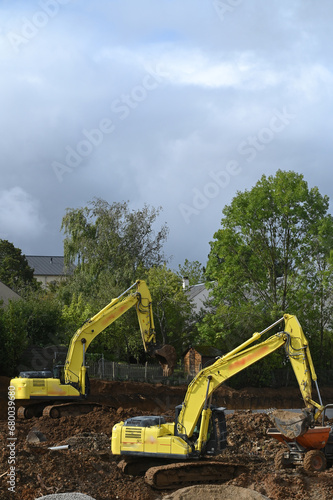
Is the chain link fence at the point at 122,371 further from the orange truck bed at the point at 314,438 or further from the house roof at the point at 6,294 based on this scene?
the orange truck bed at the point at 314,438

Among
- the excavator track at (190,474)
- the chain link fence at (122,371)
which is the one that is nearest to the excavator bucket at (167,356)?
the excavator track at (190,474)

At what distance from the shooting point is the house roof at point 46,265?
96744 millimetres

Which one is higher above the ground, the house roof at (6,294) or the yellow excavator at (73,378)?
the house roof at (6,294)

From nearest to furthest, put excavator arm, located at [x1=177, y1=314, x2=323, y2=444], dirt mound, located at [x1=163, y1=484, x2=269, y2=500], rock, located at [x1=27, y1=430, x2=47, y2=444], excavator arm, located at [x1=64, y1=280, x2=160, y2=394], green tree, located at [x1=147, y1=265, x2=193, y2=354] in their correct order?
dirt mound, located at [x1=163, y1=484, x2=269, y2=500], excavator arm, located at [x1=177, y1=314, x2=323, y2=444], rock, located at [x1=27, y1=430, x2=47, y2=444], excavator arm, located at [x1=64, y1=280, x2=160, y2=394], green tree, located at [x1=147, y1=265, x2=193, y2=354]

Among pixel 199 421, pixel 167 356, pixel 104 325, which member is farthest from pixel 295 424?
pixel 104 325

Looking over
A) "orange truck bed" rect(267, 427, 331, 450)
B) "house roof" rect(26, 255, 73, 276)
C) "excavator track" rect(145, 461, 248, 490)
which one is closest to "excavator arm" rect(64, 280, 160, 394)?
"orange truck bed" rect(267, 427, 331, 450)

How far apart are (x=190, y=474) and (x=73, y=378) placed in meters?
10.0

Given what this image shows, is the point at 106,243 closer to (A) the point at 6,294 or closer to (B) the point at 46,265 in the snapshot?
(A) the point at 6,294

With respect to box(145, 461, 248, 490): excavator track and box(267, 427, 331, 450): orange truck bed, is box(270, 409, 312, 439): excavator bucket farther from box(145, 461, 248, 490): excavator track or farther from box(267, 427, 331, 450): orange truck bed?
box(145, 461, 248, 490): excavator track

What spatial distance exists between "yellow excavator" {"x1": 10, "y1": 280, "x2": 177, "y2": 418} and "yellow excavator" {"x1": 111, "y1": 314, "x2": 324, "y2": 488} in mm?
7100

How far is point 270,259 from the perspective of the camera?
35562mm

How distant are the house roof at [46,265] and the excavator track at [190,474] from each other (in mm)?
83790

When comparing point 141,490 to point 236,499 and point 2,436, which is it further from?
point 2,436

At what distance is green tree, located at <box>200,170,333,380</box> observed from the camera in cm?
3428
